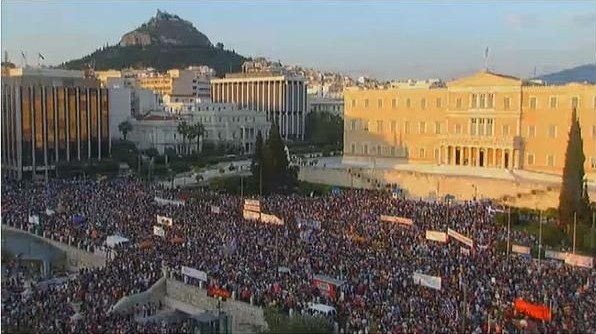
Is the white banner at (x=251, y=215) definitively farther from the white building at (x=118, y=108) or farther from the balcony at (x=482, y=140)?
the white building at (x=118, y=108)

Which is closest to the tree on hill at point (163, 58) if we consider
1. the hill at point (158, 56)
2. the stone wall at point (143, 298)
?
the hill at point (158, 56)

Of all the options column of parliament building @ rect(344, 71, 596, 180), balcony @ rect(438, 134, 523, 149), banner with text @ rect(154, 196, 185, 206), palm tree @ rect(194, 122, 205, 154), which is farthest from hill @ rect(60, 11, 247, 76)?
banner with text @ rect(154, 196, 185, 206)

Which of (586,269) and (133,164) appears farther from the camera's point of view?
(133,164)

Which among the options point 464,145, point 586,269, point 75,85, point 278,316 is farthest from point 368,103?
point 278,316

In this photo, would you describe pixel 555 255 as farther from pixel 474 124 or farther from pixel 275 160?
pixel 474 124

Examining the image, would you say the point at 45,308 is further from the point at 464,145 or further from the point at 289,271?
the point at 464,145

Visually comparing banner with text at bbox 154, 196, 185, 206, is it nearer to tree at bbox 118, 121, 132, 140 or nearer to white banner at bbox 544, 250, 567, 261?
white banner at bbox 544, 250, 567, 261
